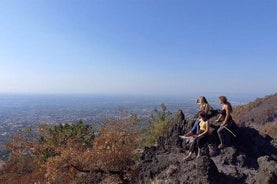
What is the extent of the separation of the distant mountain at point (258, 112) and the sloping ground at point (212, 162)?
31181 millimetres

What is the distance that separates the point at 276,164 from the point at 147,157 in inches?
149

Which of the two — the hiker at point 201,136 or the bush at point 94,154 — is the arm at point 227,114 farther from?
the bush at point 94,154

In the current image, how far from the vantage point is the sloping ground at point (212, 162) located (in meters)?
8.59

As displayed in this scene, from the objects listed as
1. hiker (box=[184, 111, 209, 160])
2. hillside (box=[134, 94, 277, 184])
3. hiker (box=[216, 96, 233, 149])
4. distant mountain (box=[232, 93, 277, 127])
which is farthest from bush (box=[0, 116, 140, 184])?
distant mountain (box=[232, 93, 277, 127])

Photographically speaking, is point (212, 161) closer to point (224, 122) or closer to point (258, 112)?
point (224, 122)

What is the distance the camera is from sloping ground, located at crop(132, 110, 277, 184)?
8.59 m

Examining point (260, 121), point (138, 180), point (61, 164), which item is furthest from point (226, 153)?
point (260, 121)

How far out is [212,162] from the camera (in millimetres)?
8727

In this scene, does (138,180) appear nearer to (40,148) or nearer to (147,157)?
(147,157)

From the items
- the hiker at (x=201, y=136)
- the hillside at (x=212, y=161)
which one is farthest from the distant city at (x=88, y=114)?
the hiker at (x=201, y=136)

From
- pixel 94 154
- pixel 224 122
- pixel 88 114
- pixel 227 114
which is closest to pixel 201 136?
pixel 224 122

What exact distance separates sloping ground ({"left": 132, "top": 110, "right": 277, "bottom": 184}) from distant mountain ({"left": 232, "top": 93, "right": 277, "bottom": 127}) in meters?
31.2

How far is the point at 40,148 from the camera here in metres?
10.5

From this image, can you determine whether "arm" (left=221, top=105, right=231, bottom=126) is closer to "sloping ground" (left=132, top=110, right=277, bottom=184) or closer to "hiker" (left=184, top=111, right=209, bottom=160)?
"sloping ground" (left=132, top=110, right=277, bottom=184)
